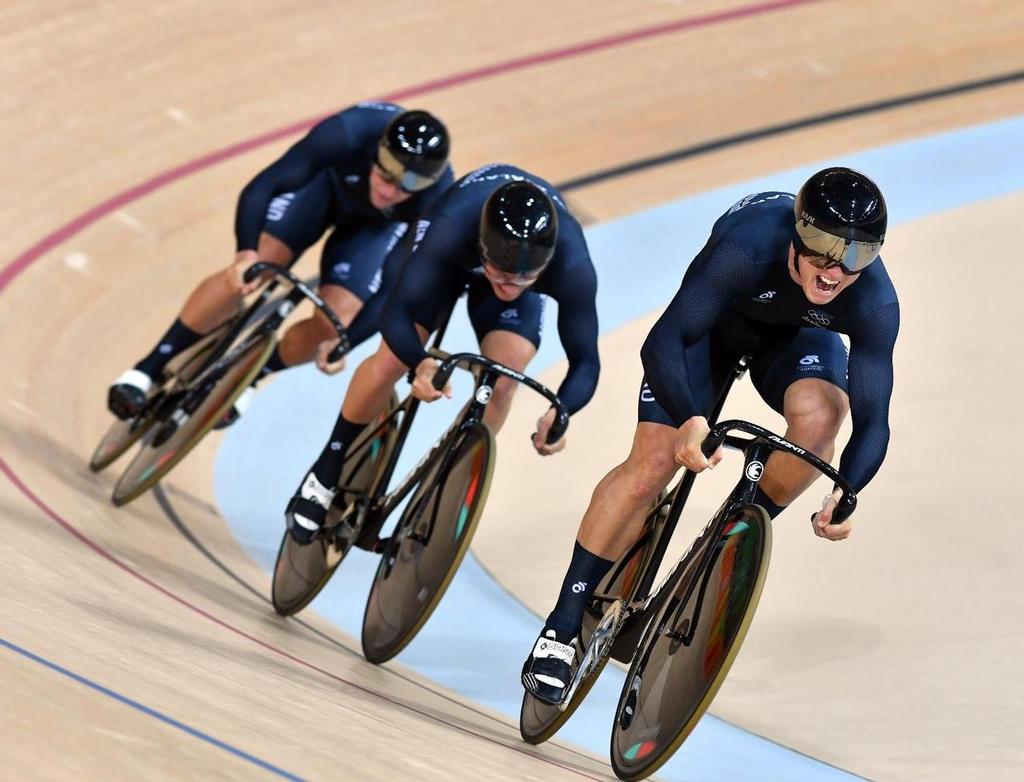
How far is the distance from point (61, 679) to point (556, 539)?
258 cm

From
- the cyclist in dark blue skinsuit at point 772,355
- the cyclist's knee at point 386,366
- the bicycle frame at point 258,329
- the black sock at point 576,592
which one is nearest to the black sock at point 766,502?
the cyclist in dark blue skinsuit at point 772,355

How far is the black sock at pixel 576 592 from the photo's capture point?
3.36 meters

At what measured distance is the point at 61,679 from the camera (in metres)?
2.46

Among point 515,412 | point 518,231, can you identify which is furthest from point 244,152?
point 518,231

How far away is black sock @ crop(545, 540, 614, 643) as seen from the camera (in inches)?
132

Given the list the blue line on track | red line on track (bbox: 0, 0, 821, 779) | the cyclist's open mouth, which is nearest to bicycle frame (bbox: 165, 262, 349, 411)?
red line on track (bbox: 0, 0, 821, 779)

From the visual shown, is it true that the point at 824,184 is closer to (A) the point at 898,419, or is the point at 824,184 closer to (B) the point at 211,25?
(A) the point at 898,419

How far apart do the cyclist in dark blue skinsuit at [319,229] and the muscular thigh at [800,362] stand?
1323 millimetres

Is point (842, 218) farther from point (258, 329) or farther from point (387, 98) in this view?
point (387, 98)

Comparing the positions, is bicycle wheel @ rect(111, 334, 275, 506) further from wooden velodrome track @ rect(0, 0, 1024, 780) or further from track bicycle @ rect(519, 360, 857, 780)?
track bicycle @ rect(519, 360, 857, 780)

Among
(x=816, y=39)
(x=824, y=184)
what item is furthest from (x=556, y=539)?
(x=816, y=39)

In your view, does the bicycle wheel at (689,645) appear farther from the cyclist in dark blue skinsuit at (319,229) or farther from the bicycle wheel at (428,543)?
the cyclist in dark blue skinsuit at (319,229)

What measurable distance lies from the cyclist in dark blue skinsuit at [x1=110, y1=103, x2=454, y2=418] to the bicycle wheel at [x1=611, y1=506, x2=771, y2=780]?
5.12 ft

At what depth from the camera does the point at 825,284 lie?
9.74ft
